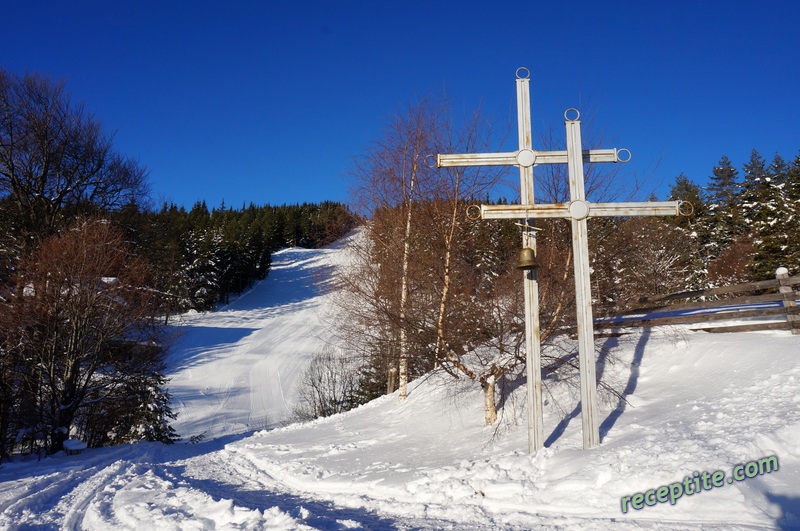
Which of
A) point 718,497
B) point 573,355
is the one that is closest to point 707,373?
point 573,355

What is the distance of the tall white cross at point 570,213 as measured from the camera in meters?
6.46

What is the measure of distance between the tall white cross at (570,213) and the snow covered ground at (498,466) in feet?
1.70

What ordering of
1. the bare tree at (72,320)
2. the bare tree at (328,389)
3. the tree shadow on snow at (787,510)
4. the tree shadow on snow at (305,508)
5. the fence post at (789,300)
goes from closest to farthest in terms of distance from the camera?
the tree shadow on snow at (787,510)
the tree shadow on snow at (305,508)
the fence post at (789,300)
the bare tree at (72,320)
the bare tree at (328,389)

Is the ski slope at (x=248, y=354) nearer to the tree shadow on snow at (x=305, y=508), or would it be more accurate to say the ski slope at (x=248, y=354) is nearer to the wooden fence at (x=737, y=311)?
the tree shadow on snow at (x=305, y=508)

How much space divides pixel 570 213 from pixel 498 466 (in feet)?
10.7

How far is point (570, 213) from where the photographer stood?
21.8 feet

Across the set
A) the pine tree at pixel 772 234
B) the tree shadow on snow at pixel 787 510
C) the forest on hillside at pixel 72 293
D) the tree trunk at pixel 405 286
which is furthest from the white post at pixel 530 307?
the pine tree at pixel 772 234

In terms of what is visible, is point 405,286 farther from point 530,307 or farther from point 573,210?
point 573,210

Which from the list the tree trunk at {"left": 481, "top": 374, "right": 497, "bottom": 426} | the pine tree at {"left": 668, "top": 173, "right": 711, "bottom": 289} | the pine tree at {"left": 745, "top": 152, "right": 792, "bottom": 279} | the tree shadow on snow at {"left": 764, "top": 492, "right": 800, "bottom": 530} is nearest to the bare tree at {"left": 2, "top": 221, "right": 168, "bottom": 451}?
the tree trunk at {"left": 481, "top": 374, "right": 497, "bottom": 426}

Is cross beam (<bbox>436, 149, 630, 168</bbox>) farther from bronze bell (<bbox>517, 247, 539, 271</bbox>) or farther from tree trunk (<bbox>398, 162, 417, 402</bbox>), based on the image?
tree trunk (<bbox>398, 162, 417, 402</bbox>)

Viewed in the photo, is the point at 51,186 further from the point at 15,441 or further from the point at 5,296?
the point at 15,441

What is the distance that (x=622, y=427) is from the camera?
700 centimetres

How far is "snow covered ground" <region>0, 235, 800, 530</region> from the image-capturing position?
4977 millimetres

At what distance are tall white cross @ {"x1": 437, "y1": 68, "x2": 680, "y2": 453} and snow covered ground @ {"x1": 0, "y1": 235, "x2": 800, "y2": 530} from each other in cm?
52
